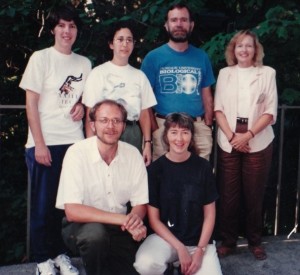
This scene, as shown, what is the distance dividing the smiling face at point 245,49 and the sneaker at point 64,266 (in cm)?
196

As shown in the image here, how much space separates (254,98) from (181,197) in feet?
3.27

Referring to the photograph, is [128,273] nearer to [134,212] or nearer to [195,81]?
[134,212]

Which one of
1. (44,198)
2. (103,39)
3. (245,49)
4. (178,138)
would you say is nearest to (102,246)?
(44,198)

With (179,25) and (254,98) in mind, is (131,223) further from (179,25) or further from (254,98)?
(179,25)

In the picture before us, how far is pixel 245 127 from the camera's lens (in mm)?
3797

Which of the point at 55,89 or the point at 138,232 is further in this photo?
the point at 55,89

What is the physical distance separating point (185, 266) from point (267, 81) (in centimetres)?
156

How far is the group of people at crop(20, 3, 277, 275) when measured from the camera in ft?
10.3

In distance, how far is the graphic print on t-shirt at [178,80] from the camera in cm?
385

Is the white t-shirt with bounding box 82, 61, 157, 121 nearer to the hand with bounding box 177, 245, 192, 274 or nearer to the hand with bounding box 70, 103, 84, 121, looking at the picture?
the hand with bounding box 70, 103, 84, 121

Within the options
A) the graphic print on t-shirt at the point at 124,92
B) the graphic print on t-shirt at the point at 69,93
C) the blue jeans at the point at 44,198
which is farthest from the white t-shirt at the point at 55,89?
the graphic print on t-shirt at the point at 124,92

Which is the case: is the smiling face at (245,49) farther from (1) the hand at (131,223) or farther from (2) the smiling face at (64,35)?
(1) the hand at (131,223)

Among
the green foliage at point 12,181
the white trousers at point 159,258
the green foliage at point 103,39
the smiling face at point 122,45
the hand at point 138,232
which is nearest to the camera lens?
the hand at point 138,232

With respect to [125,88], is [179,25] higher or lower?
higher
